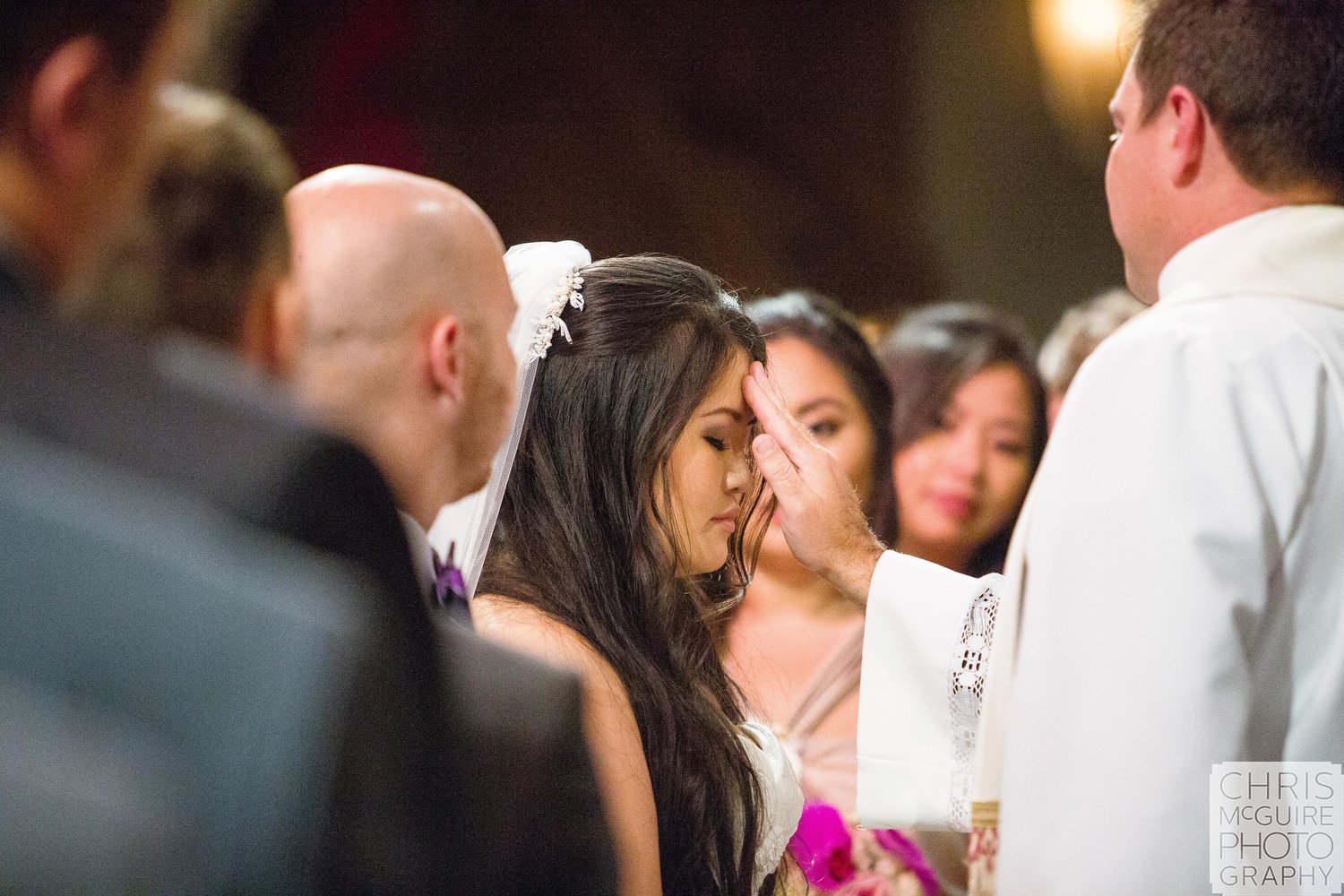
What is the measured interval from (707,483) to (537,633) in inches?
12.8

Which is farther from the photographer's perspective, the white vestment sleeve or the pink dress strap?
the pink dress strap

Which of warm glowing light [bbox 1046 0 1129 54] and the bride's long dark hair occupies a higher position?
warm glowing light [bbox 1046 0 1129 54]

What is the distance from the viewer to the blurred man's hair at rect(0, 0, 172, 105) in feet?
2.17

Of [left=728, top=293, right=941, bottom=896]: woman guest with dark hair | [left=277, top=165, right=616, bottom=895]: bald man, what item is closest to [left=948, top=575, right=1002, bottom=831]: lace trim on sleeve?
[left=728, top=293, right=941, bottom=896]: woman guest with dark hair

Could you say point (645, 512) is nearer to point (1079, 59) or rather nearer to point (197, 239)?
point (197, 239)

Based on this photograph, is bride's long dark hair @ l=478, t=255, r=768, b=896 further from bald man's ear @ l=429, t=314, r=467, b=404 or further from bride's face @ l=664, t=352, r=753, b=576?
bald man's ear @ l=429, t=314, r=467, b=404

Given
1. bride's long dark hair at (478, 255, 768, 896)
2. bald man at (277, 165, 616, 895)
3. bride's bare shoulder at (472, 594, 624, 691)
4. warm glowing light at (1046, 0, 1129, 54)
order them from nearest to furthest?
bald man at (277, 165, 616, 895) → bride's bare shoulder at (472, 594, 624, 691) → bride's long dark hair at (478, 255, 768, 896) → warm glowing light at (1046, 0, 1129, 54)

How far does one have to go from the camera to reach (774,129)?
16.8ft

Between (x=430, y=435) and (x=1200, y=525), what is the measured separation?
819 mm

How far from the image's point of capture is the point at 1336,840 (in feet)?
5.11

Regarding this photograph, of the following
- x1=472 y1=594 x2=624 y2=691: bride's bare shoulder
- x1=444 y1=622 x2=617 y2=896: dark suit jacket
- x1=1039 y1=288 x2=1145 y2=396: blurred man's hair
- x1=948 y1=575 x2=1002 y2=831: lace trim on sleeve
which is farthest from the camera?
x1=1039 y1=288 x2=1145 y2=396: blurred man's hair

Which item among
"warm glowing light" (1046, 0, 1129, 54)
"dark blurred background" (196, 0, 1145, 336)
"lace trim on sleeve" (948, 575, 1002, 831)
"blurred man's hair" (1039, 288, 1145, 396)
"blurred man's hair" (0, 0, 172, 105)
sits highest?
"warm glowing light" (1046, 0, 1129, 54)

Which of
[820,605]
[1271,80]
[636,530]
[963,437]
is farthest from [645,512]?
[963,437]

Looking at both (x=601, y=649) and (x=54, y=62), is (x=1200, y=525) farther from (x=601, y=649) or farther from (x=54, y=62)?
(x=54, y=62)
